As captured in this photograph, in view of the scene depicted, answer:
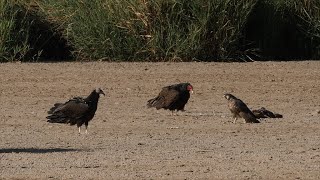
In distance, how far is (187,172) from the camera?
14.0 metres

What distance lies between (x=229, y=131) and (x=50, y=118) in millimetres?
2502

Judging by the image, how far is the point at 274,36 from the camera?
29000 mm

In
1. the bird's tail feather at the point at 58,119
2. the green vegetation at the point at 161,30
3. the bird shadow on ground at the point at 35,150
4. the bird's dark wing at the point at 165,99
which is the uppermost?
the bird shadow on ground at the point at 35,150

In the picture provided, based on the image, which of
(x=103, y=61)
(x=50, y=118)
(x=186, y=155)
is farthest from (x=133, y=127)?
(x=103, y=61)

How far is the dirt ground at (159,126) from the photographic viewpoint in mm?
14383

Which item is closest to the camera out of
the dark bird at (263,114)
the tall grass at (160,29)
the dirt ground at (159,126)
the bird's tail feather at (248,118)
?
the dirt ground at (159,126)

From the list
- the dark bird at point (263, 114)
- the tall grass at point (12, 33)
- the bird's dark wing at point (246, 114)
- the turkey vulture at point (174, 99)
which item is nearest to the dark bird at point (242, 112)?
the bird's dark wing at point (246, 114)

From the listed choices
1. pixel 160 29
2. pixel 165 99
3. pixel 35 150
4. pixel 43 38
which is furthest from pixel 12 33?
pixel 35 150

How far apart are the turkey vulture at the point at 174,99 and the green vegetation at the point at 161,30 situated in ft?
21.9

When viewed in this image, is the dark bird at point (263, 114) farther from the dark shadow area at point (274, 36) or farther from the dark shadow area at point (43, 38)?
the dark shadow area at point (43, 38)

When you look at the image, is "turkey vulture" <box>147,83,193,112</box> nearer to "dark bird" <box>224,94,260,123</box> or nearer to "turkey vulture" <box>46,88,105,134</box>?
"dark bird" <box>224,94,260,123</box>

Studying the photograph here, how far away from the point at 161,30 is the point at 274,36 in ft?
9.71

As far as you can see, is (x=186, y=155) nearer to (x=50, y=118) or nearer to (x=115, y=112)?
(x=50, y=118)

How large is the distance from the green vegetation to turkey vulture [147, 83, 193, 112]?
6.67 meters
